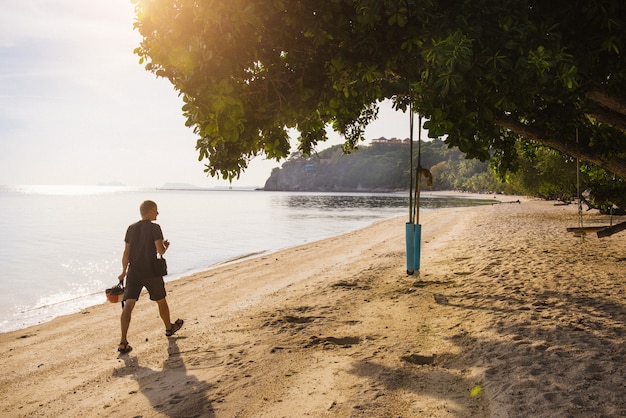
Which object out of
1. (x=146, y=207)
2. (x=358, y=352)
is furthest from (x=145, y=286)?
(x=358, y=352)

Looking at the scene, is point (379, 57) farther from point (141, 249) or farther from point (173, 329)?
point (173, 329)

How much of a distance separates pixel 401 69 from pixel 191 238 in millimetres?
26201

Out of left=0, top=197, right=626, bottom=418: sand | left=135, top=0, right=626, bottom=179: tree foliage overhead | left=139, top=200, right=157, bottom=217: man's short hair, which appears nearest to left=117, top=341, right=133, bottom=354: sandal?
left=0, top=197, right=626, bottom=418: sand

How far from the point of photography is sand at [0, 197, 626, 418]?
4.20 meters

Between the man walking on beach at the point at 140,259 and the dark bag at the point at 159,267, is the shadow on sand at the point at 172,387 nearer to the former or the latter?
the man walking on beach at the point at 140,259

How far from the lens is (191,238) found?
99.8ft

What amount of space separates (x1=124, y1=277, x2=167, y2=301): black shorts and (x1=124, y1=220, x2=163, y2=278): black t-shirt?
0.33 feet

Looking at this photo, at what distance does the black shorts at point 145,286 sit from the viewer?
6.52 m

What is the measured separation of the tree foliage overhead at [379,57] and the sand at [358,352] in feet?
8.48

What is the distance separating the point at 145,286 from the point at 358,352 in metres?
3.45

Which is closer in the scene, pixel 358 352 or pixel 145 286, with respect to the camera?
pixel 358 352

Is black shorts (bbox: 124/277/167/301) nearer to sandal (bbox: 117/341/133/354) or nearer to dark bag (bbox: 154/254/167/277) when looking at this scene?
dark bag (bbox: 154/254/167/277)

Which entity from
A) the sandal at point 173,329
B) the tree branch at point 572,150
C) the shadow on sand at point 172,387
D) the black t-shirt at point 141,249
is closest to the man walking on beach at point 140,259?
the black t-shirt at point 141,249

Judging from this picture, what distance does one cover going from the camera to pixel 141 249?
6.49 metres
